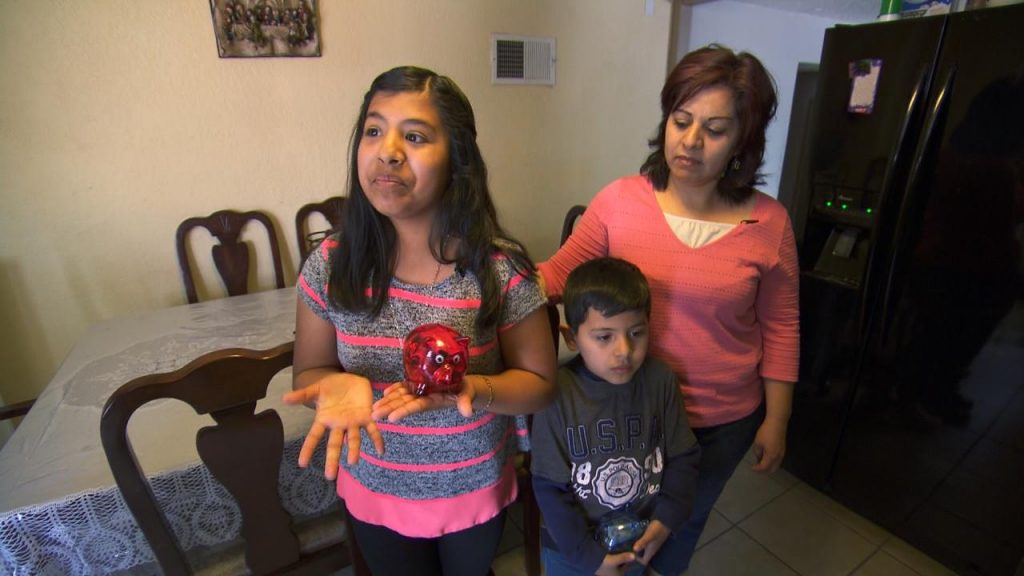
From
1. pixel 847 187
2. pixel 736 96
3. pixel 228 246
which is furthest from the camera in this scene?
pixel 228 246

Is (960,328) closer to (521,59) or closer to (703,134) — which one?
(703,134)

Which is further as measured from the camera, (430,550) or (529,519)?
(529,519)

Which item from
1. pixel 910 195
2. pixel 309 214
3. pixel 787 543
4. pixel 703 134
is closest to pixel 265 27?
pixel 309 214

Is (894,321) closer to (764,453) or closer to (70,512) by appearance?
(764,453)

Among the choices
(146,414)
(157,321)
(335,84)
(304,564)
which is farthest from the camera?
(335,84)

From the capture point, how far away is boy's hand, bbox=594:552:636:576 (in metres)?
0.90

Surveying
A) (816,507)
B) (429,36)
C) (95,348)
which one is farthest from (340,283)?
(816,507)

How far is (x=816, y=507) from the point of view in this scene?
1.83 m

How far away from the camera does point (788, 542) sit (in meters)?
1.68

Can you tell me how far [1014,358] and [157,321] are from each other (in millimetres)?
2646

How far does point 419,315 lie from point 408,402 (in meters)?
0.17

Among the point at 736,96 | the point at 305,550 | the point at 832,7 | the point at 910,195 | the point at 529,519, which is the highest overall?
the point at 832,7

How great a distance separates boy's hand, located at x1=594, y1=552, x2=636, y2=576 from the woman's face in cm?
71

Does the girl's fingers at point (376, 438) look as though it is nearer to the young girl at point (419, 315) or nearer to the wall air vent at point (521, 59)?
the young girl at point (419, 315)
